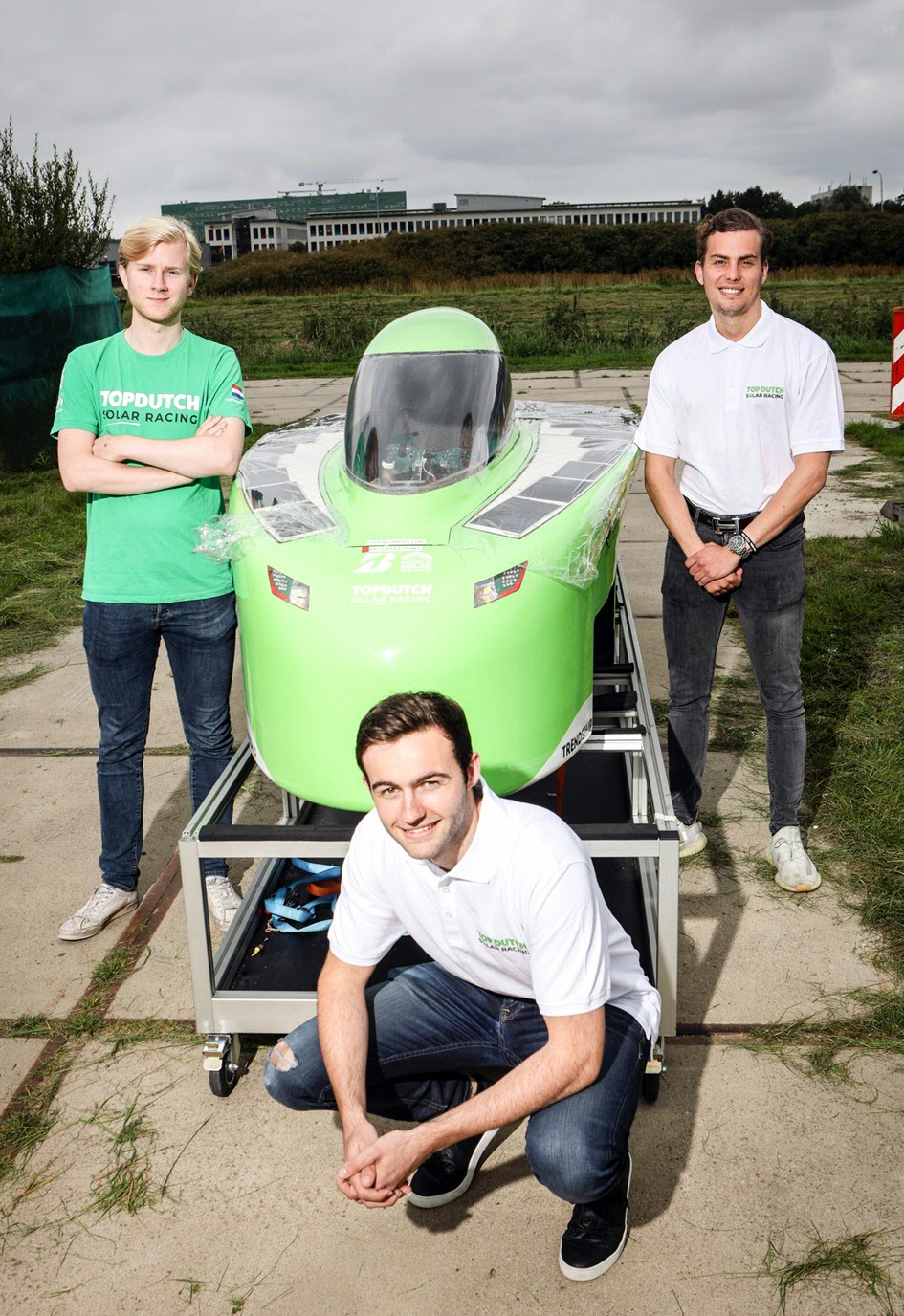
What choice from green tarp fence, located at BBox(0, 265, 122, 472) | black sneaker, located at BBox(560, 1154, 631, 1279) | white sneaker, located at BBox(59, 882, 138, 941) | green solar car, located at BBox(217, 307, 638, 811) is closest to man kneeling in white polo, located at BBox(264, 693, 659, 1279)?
black sneaker, located at BBox(560, 1154, 631, 1279)

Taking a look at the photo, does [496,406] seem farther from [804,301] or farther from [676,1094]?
[804,301]

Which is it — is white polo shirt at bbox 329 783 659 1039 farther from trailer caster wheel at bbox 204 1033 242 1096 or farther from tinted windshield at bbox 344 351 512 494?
tinted windshield at bbox 344 351 512 494

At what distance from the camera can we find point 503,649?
304 cm

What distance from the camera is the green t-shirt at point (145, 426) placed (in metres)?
3.36

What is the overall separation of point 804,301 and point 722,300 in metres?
27.4

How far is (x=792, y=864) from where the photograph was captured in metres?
3.86

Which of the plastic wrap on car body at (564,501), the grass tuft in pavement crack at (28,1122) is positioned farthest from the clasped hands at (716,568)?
the grass tuft in pavement crack at (28,1122)

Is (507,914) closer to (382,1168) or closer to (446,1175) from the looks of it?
(382,1168)

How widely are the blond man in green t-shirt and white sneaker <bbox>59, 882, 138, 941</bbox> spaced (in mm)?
520

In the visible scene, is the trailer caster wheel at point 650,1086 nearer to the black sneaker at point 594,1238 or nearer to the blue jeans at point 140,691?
the black sneaker at point 594,1238

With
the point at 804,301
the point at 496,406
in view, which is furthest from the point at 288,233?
the point at 496,406

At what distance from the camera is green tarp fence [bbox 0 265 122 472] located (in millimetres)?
11086

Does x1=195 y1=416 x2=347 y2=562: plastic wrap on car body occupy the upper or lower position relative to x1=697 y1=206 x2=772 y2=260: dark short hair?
lower

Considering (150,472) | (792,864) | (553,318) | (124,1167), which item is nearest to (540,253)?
(553,318)
